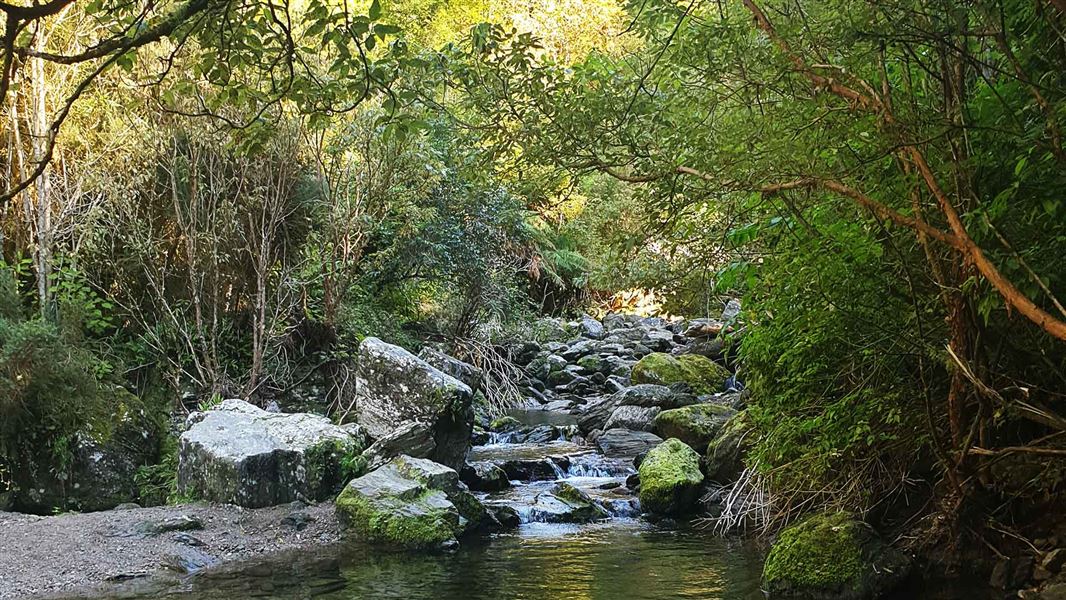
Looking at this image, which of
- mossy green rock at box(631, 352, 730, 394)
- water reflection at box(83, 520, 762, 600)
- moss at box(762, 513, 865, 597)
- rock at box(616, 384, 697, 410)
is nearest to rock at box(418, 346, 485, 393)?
rock at box(616, 384, 697, 410)

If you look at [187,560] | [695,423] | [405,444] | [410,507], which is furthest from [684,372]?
[187,560]

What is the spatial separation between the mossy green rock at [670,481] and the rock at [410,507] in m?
1.90

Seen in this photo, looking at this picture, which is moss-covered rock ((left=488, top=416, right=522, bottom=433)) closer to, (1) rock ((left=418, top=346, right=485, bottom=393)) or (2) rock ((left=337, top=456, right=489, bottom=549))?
(1) rock ((left=418, top=346, right=485, bottom=393))

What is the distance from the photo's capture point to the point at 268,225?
12.6m

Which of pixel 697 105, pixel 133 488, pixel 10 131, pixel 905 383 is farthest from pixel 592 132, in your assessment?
pixel 10 131

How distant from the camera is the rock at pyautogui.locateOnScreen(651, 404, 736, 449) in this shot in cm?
1171

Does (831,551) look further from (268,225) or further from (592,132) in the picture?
(268,225)

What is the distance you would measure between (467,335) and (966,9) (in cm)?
1409

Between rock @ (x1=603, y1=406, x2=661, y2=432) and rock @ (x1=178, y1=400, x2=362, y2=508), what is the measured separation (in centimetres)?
479

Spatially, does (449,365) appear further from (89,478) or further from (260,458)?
(89,478)

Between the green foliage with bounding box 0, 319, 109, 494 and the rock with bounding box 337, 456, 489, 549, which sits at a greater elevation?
the green foliage with bounding box 0, 319, 109, 494

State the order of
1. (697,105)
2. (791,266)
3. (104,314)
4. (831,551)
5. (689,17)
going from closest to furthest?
(689,17) → (697,105) → (791,266) → (831,551) → (104,314)

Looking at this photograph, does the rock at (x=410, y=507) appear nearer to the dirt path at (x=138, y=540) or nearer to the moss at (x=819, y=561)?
the dirt path at (x=138, y=540)

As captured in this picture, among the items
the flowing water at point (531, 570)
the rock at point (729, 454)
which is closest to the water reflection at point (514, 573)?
the flowing water at point (531, 570)
